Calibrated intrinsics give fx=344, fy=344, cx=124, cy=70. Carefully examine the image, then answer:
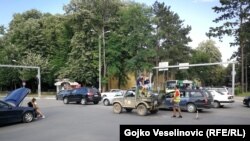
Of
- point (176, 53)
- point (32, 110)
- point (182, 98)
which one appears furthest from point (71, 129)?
point (176, 53)

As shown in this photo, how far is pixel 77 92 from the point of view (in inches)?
1299

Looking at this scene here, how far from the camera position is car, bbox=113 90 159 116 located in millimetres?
21250

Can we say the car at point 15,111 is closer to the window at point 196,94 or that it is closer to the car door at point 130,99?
the car door at point 130,99

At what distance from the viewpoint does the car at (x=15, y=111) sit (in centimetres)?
1731

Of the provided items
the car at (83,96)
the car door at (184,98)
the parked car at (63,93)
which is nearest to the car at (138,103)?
the car door at (184,98)

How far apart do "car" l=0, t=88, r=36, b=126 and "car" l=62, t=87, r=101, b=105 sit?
1247 cm

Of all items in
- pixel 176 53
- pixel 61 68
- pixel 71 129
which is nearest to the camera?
pixel 71 129

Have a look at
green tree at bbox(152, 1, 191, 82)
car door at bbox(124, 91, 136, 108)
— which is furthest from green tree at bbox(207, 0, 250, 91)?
car door at bbox(124, 91, 136, 108)

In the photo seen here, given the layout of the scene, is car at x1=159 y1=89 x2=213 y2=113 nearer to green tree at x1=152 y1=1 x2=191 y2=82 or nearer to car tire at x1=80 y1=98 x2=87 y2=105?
car tire at x1=80 y1=98 x2=87 y2=105

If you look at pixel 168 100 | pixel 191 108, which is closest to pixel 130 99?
pixel 168 100

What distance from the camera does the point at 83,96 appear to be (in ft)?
106

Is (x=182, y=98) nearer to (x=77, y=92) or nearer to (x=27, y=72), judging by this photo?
(x=77, y=92)

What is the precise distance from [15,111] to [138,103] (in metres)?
7.47

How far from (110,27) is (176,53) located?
18860mm
